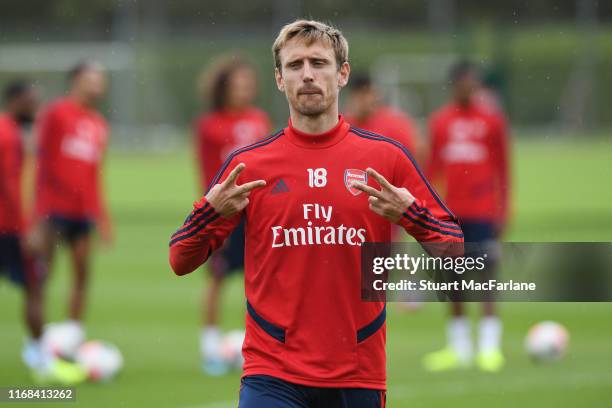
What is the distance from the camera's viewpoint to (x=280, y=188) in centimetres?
475

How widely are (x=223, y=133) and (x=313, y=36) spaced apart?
5.75 m

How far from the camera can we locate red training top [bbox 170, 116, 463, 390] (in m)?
4.67

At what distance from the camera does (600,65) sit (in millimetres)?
36812

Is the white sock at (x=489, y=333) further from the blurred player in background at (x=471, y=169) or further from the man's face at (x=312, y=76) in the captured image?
the man's face at (x=312, y=76)

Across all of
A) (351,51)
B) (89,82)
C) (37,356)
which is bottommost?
(37,356)

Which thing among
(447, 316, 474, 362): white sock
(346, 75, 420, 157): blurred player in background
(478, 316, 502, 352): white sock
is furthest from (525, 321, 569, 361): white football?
(346, 75, 420, 157): blurred player in background

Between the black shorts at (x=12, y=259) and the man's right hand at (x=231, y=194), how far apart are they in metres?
5.51

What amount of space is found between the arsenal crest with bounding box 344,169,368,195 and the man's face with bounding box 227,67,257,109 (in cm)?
561

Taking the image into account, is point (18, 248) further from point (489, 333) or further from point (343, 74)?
point (343, 74)

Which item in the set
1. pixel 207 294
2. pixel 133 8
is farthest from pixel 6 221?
pixel 133 8

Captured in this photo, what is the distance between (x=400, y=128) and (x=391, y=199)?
23.8 feet

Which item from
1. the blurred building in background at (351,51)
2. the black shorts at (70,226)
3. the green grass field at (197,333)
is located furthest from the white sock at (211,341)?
the blurred building in background at (351,51)

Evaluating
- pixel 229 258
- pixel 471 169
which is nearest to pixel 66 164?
pixel 229 258

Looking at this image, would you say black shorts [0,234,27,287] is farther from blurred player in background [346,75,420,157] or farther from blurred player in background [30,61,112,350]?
blurred player in background [346,75,420,157]
